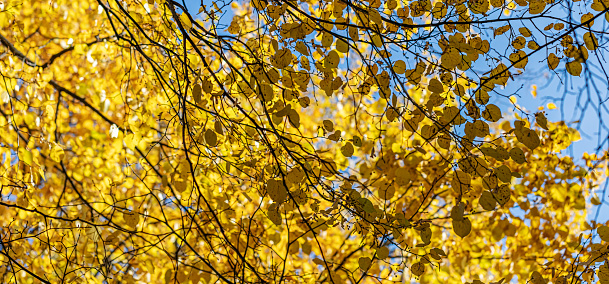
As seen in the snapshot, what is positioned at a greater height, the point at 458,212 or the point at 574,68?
the point at 574,68

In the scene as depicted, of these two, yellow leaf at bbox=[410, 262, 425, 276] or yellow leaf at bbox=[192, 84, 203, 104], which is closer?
yellow leaf at bbox=[192, 84, 203, 104]

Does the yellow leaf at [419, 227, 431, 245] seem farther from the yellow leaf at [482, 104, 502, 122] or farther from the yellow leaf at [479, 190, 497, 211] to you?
the yellow leaf at [482, 104, 502, 122]

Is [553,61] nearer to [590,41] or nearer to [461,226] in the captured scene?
[590,41]

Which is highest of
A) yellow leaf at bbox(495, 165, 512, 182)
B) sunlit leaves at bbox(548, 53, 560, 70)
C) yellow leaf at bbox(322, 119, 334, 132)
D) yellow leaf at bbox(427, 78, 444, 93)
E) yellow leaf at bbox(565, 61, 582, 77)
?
sunlit leaves at bbox(548, 53, 560, 70)

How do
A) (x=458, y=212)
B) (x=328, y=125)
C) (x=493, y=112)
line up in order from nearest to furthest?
(x=458, y=212) < (x=493, y=112) < (x=328, y=125)

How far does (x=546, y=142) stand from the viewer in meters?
3.12

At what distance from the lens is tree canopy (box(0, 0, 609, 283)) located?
1.54 metres

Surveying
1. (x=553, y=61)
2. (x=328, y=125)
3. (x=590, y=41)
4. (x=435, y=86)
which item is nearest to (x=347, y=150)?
(x=328, y=125)

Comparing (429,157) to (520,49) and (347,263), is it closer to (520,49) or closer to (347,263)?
(347,263)

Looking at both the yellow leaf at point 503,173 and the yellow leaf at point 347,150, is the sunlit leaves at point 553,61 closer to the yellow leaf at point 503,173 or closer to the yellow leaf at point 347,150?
the yellow leaf at point 503,173

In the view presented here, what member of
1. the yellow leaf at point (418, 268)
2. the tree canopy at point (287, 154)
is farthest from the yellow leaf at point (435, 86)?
the yellow leaf at point (418, 268)

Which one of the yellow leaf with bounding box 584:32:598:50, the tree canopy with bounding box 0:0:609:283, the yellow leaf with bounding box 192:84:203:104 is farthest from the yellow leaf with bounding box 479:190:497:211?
the yellow leaf with bounding box 192:84:203:104

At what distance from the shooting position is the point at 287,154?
189 cm

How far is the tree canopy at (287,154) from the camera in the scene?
1542mm
